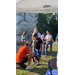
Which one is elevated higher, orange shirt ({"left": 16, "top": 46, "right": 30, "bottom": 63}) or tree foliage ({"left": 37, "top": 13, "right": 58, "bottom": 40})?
tree foliage ({"left": 37, "top": 13, "right": 58, "bottom": 40})

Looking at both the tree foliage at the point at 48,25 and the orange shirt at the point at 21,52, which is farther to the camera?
the tree foliage at the point at 48,25

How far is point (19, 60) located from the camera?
3.11 m

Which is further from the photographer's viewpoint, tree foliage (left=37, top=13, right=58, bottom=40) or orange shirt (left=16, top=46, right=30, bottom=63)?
tree foliage (left=37, top=13, right=58, bottom=40)

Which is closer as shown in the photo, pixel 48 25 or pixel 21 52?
pixel 21 52

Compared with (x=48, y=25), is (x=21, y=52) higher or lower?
lower

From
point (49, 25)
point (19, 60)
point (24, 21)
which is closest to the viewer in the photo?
point (19, 60)

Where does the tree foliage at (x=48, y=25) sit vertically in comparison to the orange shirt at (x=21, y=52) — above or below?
above

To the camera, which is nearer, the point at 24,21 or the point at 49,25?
the point at 24,21
